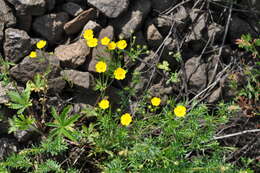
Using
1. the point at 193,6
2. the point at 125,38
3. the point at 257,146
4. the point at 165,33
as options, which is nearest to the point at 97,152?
the point at 125,38

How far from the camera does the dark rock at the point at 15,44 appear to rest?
3686 mm

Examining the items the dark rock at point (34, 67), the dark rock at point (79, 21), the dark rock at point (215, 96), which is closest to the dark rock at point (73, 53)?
the dark rock at point (34, 67)

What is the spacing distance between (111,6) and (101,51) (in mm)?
637

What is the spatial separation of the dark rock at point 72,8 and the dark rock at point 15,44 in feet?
2.19

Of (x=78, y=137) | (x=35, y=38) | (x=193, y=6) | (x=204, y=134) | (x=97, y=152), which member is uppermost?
(x=193, y=6)

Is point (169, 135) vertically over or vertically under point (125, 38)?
under

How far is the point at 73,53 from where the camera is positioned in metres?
3.89

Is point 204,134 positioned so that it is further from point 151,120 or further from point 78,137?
point 78,137

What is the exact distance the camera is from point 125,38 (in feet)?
13.5

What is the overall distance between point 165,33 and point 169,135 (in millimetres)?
1599

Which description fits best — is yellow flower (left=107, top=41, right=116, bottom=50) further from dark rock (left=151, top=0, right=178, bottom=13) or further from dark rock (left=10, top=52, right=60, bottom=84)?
dark rock (left=151, top=0, right=178, bottom=13)

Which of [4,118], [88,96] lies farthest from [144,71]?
[4,118]

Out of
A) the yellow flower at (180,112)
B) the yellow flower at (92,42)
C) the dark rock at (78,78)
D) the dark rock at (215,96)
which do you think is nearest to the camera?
the yellow flower at (180,112)

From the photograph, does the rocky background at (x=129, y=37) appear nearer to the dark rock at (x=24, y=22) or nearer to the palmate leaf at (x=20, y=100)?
the dark rock at (x=24, y=22)
